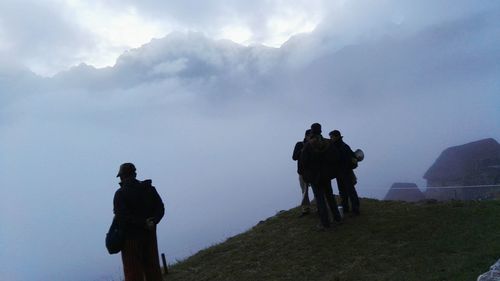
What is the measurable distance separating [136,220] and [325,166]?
535cm

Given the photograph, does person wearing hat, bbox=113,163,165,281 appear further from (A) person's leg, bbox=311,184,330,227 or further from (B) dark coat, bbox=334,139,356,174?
(B) dark coat, bbox=334,139,356,174

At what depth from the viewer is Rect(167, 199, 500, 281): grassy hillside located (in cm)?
911

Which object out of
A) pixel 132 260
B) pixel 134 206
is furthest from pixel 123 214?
pixel 132 260

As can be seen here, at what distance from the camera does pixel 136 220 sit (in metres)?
8.70

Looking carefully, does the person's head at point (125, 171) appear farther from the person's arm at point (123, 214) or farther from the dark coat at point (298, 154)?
the dark coat at point (298, 154)

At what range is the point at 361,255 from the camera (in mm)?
10461

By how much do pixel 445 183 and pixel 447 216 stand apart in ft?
16.3

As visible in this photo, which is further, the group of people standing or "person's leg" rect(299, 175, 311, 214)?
"person's leg" rect(299, 175, 311, 214)

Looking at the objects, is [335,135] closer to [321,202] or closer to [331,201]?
[331,201]

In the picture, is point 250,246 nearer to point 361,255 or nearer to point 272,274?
Result: point 272,274

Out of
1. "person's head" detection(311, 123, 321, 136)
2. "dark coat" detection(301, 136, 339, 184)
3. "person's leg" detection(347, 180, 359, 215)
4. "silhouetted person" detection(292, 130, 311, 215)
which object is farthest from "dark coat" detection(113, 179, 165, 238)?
"person's leg" detection(347, 180, 359, 215)

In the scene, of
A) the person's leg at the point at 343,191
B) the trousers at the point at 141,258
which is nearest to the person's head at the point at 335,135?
the person's leg at the point at 343,191

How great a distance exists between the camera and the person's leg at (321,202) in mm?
12492

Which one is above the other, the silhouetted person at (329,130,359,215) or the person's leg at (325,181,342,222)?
the silhouetted person at (329,130,359,215)
